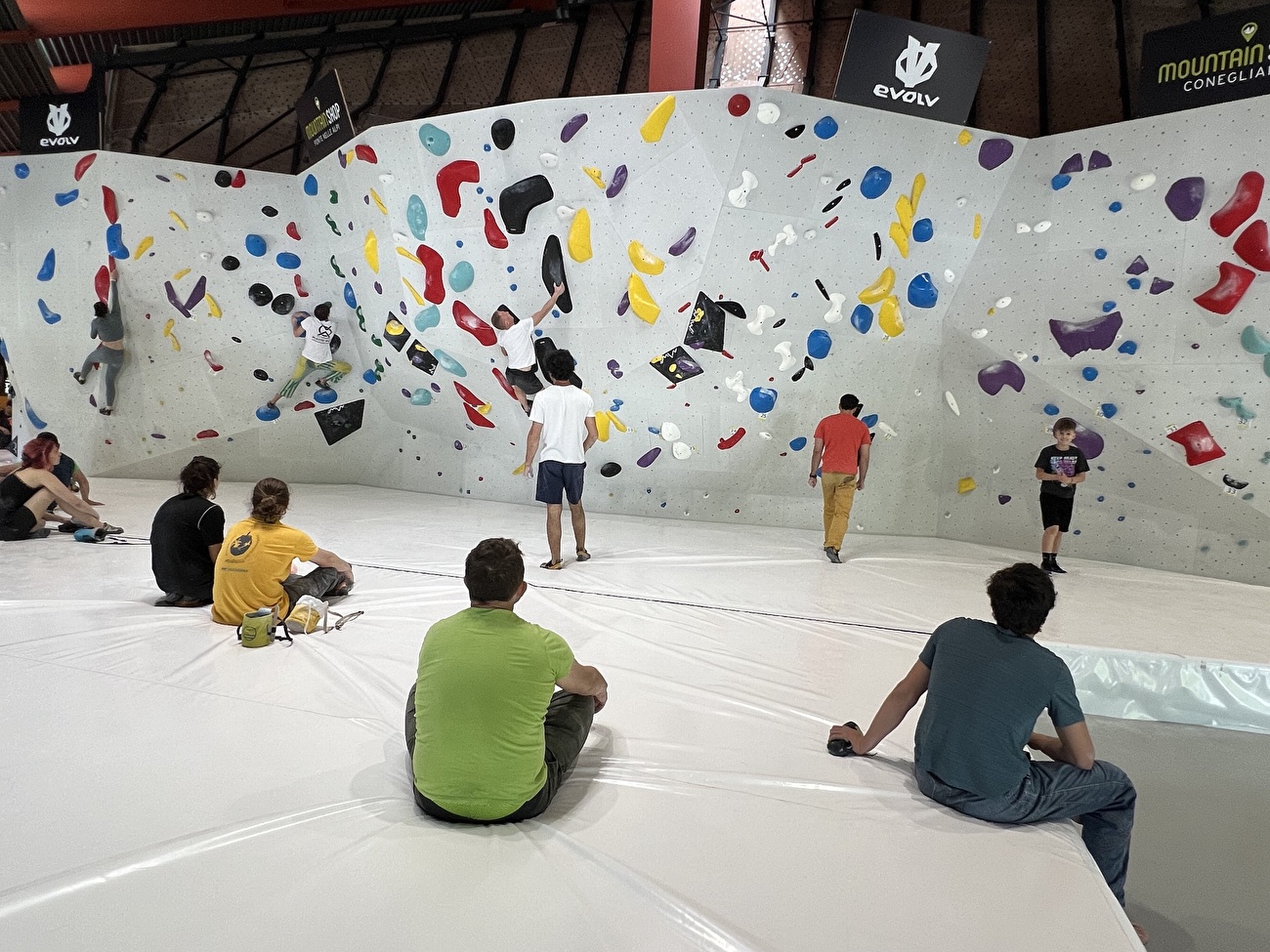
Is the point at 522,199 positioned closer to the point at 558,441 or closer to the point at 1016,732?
the point at 558,441

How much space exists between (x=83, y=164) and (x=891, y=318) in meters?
8.06

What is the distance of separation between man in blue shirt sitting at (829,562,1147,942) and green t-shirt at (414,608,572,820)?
3.73ft

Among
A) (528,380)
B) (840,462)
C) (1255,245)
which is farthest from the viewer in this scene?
(528,380)

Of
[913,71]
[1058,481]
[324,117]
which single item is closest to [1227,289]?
[1058,481]

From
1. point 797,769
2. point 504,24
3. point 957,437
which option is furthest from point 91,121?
point 797,769

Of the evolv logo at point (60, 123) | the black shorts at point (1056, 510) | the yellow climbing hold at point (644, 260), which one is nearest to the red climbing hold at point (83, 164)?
the evolv logo at point (60, 123)

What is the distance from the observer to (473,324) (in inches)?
301

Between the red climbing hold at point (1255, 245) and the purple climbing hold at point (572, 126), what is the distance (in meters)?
4.58

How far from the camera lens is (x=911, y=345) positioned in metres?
6.85

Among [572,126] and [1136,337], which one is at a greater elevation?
[572,126]

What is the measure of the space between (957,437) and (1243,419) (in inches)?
76.1

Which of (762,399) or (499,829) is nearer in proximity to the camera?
(499,829)

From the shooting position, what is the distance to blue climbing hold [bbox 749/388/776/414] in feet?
23.3

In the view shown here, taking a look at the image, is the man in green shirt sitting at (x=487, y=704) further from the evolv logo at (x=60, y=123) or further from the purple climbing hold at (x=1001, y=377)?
the evolv logo at (x=60, y=123)
